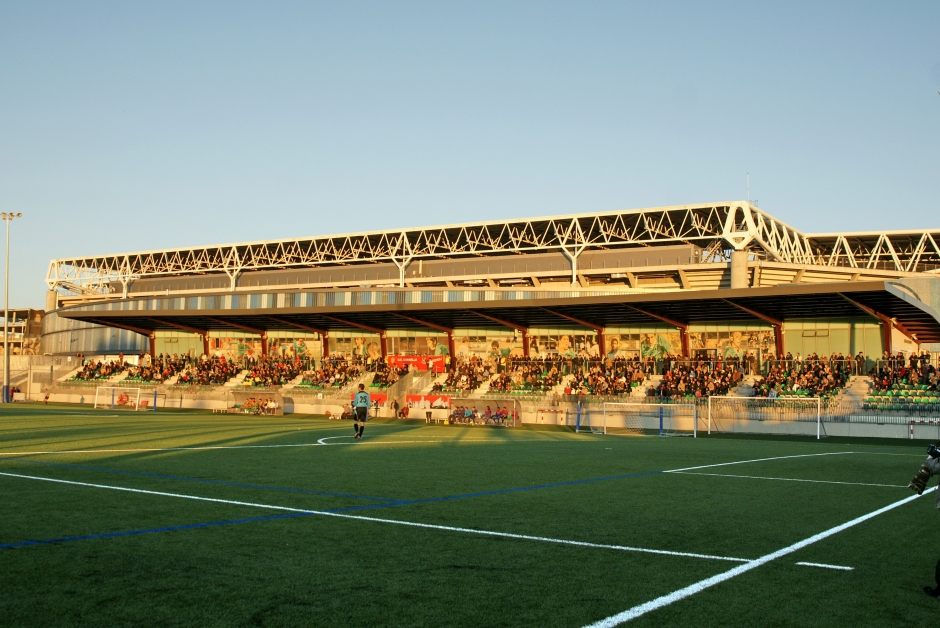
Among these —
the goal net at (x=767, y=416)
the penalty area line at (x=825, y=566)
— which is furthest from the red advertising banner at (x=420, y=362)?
the penalty area line at (x=825, y=566)

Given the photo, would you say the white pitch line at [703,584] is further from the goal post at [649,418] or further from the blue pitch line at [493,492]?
the goal post at [649,418]

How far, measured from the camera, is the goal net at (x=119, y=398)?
51469 millimetres

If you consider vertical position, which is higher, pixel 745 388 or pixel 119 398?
pixel 745 388

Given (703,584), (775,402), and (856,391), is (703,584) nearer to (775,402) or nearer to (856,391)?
(775,402)

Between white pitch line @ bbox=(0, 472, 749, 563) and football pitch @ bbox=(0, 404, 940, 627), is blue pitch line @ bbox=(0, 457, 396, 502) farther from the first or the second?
white pitch line @ bbox=(0, 472, 749, 563)

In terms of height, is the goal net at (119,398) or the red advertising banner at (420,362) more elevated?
the red advertising banner at (420,362)

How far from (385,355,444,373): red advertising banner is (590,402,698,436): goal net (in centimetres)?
1622

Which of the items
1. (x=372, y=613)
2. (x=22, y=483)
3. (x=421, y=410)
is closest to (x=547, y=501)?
(x=372, y=613)

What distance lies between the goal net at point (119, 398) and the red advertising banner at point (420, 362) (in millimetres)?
15705

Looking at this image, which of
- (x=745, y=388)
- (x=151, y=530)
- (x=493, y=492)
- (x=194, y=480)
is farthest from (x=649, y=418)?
(x=151, y=530)

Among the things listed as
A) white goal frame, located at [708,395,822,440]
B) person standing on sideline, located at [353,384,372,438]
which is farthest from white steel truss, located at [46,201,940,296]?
person standing on sideline, located at [353,384,372,438]

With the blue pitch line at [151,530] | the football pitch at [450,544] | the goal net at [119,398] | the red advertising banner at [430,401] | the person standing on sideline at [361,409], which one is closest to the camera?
the football pitch at [450,544]

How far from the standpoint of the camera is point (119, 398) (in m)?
52.2

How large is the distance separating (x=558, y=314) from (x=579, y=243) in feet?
128
